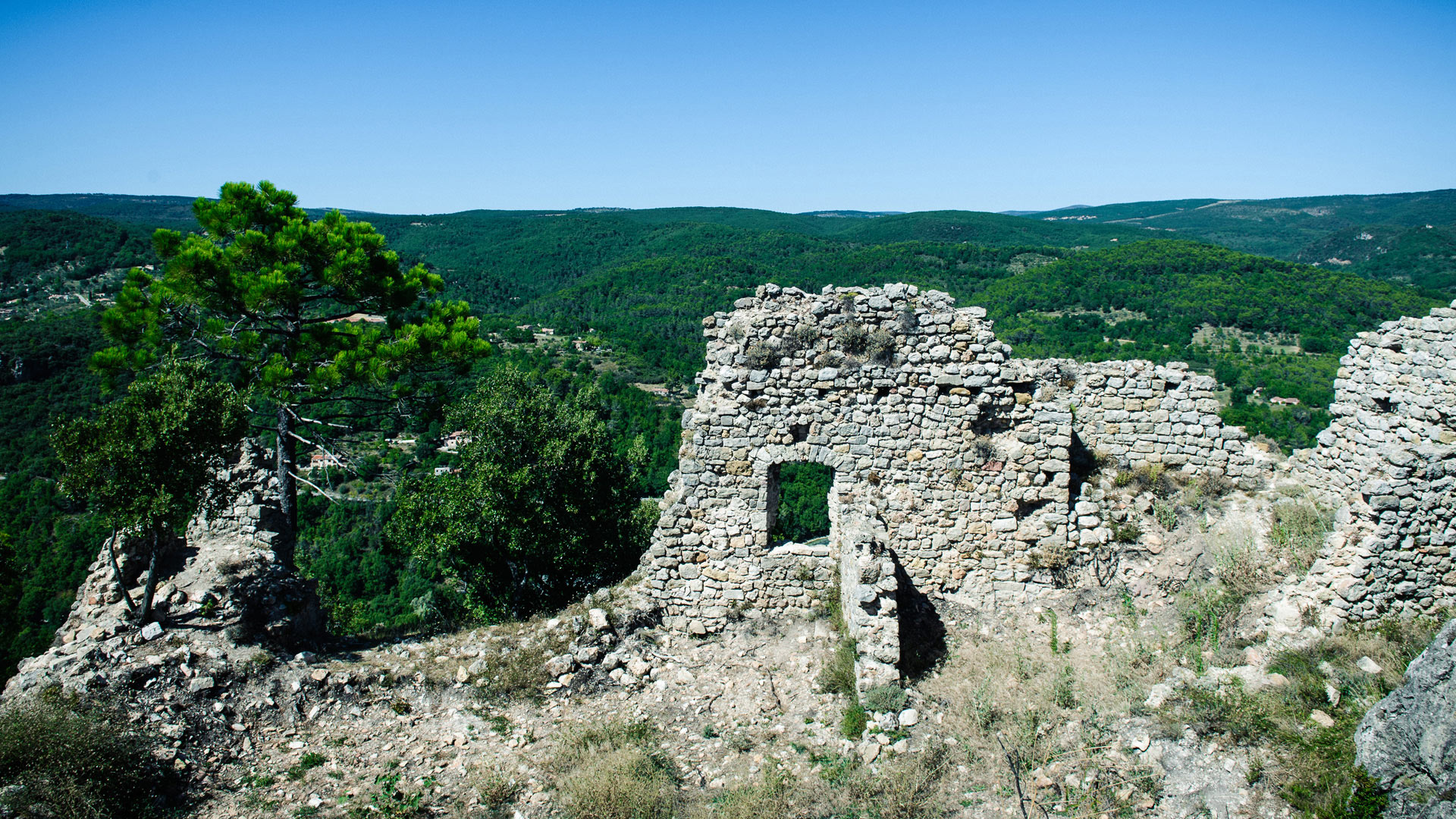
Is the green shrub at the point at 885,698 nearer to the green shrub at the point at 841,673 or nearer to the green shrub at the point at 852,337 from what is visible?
the green shrub at the point at 841,673

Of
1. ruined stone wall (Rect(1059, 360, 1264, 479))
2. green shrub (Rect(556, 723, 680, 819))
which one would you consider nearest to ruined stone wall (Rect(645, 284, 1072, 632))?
ruined stone wall (Rect(1059, 360, 1264, 479))

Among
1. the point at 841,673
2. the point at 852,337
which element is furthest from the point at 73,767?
the point at 852,337

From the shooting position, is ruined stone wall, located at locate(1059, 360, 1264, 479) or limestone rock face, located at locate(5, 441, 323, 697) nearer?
limestone rock face, located at locate(5, 441, 323, 697)

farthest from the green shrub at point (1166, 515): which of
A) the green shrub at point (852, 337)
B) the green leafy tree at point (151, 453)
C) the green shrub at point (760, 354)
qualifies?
the green leafy tree at point (151, 453)

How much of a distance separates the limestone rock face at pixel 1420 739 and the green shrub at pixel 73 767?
918cm

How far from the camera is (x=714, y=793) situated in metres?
6.04

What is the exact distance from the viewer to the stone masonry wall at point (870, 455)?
798 cm

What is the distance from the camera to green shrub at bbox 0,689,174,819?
5.24 meters

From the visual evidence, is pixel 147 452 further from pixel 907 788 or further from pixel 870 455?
pixel 907 788

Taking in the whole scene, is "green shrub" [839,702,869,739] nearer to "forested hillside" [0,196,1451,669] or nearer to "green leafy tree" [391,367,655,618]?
"green leafy tree" [391,367,655,618]

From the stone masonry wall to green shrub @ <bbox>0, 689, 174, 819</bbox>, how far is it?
4.94m

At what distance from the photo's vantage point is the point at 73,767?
5.46 meters

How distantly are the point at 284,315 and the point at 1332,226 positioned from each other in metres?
138

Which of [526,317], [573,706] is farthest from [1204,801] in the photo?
[526,317]
